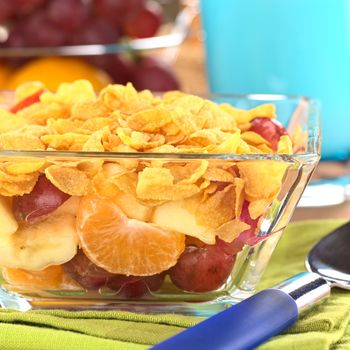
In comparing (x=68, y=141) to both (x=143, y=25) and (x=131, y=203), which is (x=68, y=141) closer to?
(x=131, y=203)

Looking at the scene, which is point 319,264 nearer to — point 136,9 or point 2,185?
point 2,185

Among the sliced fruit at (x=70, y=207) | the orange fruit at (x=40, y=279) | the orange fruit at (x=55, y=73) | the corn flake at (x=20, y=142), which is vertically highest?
the corn flake at (x=20, y=142)

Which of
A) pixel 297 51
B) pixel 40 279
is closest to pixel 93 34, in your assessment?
pixel 297 51

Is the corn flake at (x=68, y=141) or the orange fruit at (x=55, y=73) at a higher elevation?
the corn flake at (x=68, y=141)

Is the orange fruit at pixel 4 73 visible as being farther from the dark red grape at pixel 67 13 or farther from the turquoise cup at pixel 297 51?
the turquoise cup at pixel 297 51

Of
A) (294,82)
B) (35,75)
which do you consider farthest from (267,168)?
(35,75)

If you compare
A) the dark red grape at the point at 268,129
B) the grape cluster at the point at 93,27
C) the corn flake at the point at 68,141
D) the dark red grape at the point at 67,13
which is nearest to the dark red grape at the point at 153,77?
the grape cluster at the point at 93,27

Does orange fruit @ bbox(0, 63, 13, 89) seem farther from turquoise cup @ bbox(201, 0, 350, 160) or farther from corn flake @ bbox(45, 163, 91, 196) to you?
corn flake @ bbox(45, 163, 91, 196)
